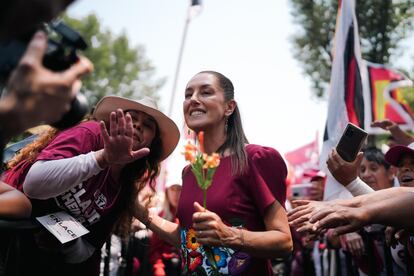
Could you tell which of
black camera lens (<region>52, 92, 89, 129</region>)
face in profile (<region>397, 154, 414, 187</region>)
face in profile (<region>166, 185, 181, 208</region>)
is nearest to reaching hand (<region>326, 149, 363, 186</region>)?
face in profile (<region>397, 154, 414, 187</region>)

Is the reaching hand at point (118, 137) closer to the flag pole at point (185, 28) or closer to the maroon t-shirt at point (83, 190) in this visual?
the maroon t-shirt at point (83, 190)

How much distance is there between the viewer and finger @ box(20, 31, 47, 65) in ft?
3.81

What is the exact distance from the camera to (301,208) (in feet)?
8.23

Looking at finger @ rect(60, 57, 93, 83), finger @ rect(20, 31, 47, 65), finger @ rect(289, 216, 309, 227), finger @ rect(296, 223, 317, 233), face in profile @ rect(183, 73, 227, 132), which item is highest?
finger @ rect(20, 31, 47, 65)

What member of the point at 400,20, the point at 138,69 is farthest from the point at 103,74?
the point at 400,20

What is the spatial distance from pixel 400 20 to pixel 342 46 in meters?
11.5

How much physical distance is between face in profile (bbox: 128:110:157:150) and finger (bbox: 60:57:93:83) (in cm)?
161

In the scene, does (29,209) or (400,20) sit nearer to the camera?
(29,209)

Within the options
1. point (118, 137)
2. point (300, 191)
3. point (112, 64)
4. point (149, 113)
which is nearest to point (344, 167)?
point (149, 113)

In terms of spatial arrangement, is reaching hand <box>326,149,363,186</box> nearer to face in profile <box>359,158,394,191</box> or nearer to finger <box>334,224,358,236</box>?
finger <box>334,224,358,236</box>

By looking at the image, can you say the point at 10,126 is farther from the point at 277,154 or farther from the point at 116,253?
the point at 116,253

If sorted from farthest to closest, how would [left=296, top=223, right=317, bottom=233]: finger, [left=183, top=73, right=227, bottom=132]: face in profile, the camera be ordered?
[left=183, top=73, right=227, bottom=132]: face in profile → [left=296, top=223, right=317, bottom=233]: finger → the camera

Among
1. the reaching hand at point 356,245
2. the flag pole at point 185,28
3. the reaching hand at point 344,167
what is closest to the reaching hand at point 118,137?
the reaching hand at point 344,167

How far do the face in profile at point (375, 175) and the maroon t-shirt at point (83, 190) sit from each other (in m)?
2.72
